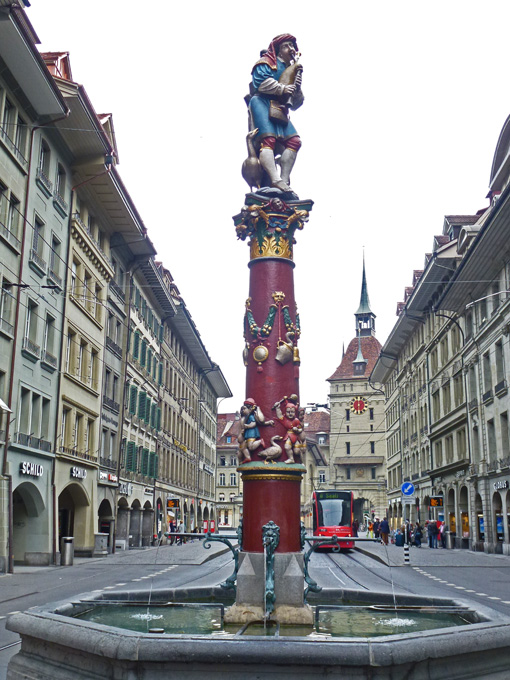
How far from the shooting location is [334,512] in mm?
42969

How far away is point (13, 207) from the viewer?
87.1ft

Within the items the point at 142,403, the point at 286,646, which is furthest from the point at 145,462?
the point at 286,646

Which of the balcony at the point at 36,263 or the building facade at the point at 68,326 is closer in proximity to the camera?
the building facade at the point at 68,326

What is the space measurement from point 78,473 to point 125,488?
31.8 feet

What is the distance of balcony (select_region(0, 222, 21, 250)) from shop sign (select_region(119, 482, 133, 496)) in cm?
1787

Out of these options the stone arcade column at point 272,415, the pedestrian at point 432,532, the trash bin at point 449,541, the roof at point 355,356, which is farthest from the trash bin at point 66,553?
the roof at point 355,356

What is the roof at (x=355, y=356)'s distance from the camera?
121 meters

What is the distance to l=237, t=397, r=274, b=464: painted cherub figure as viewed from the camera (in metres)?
10.2

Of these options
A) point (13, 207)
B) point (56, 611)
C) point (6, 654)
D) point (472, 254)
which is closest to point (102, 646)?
point (56, 611)

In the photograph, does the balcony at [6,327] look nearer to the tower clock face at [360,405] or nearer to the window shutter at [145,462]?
A: the window shutter at [145,462]

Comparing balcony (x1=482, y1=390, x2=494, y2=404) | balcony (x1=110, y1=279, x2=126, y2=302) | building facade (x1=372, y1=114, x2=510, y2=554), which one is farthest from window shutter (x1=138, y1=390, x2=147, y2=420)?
balcony (x1=482, y1=390, x2=494, y2=404)

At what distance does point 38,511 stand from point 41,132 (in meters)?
14.1

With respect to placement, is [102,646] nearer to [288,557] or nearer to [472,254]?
[288,557]

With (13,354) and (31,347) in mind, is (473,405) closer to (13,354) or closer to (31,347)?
(31,347)
